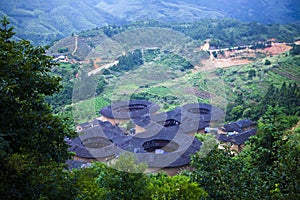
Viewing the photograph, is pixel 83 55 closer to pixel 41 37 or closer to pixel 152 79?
pixel 152 79

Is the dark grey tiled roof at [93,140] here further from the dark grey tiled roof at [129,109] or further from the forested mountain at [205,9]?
the forested mountain at [205,9]

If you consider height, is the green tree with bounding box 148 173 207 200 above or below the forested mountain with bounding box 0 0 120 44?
→ above

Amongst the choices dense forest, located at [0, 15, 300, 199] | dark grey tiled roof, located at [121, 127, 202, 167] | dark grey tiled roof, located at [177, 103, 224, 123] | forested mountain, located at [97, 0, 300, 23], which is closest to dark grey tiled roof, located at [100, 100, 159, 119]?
dark grey tiled roof, located at [177, 103, 224, 123]

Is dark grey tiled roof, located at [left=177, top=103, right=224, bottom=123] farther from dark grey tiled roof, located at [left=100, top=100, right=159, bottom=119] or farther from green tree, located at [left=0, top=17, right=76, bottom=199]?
green tree, located at [left=0, top=17, right=76, bottom=199]

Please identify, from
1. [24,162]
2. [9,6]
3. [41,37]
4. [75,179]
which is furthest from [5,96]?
[9,6]

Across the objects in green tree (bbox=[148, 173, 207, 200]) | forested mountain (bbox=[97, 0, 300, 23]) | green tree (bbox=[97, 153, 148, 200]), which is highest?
green tree (bbox=[97, 153, 148, 200])

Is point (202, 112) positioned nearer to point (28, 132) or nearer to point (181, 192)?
point (181, 192)

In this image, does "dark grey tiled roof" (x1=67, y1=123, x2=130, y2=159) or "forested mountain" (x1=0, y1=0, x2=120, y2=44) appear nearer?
"dark grey tiled roof" (x1=67, y1=123, x2=130, y2=159)
